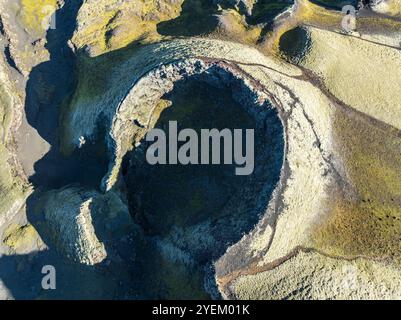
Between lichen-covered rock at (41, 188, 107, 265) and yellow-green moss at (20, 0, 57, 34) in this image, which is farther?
yellow-green moss at (20, 0, 57, 34)

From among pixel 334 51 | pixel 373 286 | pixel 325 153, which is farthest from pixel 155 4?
pixel 373 286

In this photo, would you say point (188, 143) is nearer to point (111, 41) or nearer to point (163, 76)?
point (163, 76)

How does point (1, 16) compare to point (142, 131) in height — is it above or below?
above

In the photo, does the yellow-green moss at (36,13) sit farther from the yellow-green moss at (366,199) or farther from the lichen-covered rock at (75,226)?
the yellow-green moss at (366,199)

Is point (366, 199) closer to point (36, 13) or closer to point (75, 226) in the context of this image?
point (75, 226)

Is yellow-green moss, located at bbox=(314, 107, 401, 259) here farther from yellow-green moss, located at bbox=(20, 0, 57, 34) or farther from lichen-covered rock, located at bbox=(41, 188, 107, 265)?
yellow-green moss, located at bbox=(20, 0, 57, 34)

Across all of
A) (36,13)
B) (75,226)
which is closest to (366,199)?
(75,226)

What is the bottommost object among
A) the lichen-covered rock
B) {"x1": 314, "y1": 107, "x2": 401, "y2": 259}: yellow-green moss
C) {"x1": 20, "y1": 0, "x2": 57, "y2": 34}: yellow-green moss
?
the lichen-covered rock

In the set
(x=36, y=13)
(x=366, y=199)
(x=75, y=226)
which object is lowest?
(x=75, y=226)

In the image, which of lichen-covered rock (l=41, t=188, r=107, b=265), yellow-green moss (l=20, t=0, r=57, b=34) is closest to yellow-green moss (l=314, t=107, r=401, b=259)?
lichen-covered rock (l=41, t=188, r=107, b=265)

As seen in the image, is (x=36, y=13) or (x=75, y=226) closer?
(x=75, y=226)

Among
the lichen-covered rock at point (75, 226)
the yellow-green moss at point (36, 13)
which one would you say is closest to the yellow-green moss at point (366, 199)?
the lichen-covered rock at point (75, 226)
